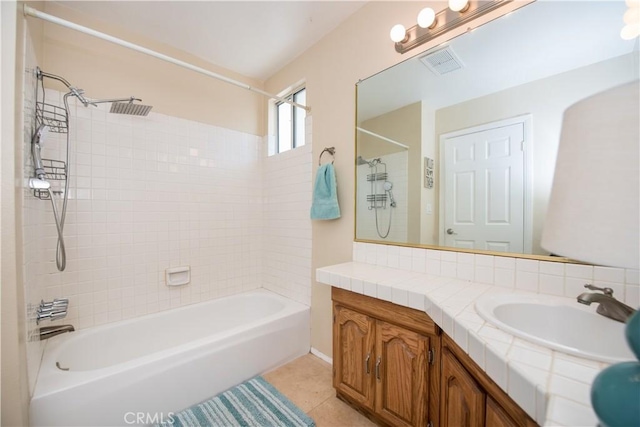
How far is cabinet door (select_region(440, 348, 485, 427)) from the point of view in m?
0.81

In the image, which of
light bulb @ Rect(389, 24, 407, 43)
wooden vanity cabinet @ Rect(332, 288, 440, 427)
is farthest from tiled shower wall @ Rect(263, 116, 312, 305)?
light bulb @ Rect(389, 24, 407, 43)

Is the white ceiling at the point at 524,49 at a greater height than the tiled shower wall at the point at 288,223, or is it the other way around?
the white ceiling at the point at 524,49

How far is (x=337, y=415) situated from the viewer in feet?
5.01

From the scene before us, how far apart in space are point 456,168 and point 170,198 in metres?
2.26

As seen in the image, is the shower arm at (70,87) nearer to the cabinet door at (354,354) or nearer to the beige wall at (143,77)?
the beige wall at (143,77)

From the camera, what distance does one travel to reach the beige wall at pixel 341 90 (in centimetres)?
169

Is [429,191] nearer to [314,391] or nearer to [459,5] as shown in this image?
[459,5]

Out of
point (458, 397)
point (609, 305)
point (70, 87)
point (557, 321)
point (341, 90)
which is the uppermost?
point (341, 90)

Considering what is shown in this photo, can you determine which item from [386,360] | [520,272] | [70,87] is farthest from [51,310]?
[520,272]

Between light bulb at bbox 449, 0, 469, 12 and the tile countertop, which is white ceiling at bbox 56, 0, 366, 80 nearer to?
light bulb at bbox 449, 0, 469, 12

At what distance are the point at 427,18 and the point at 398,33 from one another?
0.18 metres

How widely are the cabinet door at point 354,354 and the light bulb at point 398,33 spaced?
166 cm

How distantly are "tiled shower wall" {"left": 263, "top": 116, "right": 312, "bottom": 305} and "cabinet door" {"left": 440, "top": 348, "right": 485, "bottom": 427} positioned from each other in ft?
4.46

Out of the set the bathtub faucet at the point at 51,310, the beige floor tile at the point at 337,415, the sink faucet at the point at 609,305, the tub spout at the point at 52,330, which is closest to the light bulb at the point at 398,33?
the sink faucet at the point at 609,305
